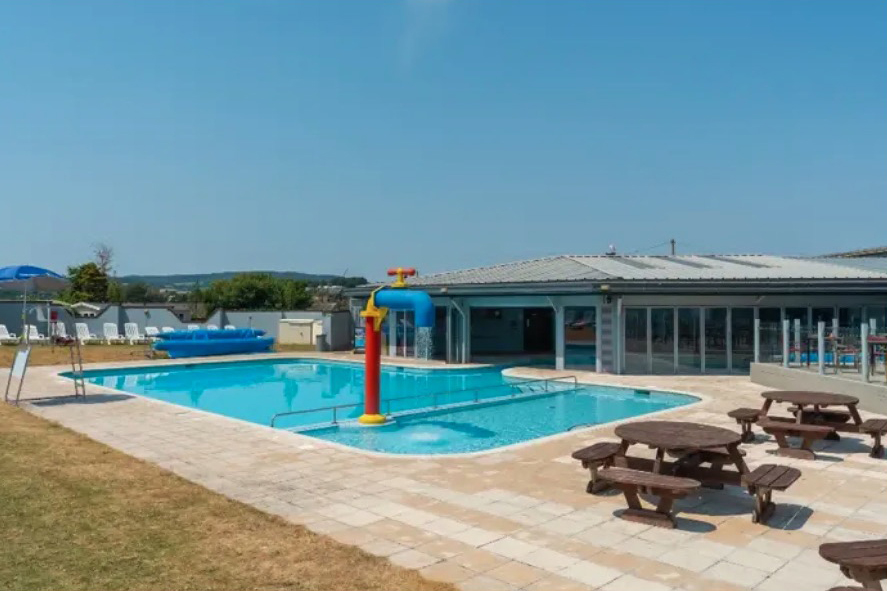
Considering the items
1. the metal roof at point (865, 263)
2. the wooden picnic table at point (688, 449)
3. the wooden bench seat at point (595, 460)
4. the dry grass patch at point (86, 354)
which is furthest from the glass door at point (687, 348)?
the dry grass patch at point (86, 354)

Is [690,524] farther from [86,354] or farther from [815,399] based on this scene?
[86,354]

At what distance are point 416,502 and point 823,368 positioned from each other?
40.0 feet

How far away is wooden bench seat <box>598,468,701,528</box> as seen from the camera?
659cm

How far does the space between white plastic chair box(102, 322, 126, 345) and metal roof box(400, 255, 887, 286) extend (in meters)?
15.0

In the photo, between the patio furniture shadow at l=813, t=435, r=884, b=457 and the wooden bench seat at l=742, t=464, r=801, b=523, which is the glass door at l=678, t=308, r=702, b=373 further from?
the wooden bench seat at l=742, t=464, r=801, b=523

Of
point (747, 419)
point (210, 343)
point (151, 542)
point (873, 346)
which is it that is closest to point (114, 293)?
point (210, 343)

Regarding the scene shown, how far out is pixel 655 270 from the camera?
77.5ft

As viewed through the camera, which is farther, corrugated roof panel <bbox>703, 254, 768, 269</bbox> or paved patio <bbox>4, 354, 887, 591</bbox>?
corrugated roof panel <bbox>703, 254, 768, 269</bbox>

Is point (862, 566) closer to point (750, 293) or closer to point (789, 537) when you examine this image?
point (789, 537)

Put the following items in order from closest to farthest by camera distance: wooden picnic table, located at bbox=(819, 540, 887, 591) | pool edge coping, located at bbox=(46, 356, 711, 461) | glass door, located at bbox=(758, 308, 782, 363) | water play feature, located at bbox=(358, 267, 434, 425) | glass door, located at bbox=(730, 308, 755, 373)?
wooden picnic table, located at bbox=(819, 540, 887, 591), pool edge coping, located at bbox=(46, 356, 711, 461), water play feature, located at bbox=(358, 267, 434, 425), glass door, located at bbox=(758, 308, 782, 363), glass door, located at bbox=(730, 308, 755, 373)

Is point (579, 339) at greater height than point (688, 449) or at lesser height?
greater

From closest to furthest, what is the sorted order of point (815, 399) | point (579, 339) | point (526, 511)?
point (526, 511) → point (815, 399) → point (579, 339)

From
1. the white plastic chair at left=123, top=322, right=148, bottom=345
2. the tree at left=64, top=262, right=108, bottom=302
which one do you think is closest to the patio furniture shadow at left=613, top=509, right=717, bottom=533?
the white plastic chair at left=123, top=322, right=148, bottom=345

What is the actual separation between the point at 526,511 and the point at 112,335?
30451 millimetres
